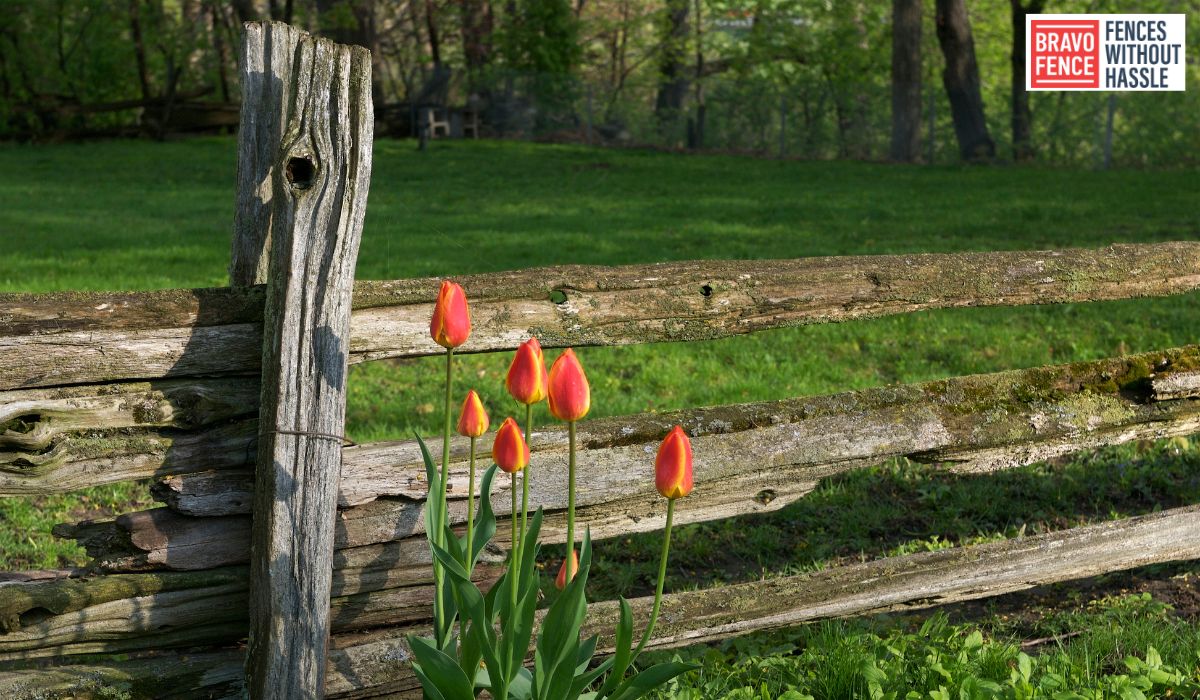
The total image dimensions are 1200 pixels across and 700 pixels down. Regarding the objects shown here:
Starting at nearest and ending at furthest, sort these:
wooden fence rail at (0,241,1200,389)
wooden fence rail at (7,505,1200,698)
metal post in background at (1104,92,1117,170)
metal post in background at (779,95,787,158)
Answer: wooden fence rail at (0,241,1200,389) < wooden fence rail at (7,505,1200,698) < metal post in background at (1104,92,1117,170) < metal post in background at (779,95,787,158)

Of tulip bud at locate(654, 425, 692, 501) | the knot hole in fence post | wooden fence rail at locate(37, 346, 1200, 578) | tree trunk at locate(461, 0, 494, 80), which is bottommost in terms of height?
wooden fence rail at locate(37, 346, 1200, 578)

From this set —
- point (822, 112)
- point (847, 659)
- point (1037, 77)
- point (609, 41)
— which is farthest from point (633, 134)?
point (847, 659)

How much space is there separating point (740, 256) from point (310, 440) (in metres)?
8.35

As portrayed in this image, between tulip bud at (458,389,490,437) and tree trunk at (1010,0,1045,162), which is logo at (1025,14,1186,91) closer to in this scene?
tree trunk at (1010,0,1045,162)

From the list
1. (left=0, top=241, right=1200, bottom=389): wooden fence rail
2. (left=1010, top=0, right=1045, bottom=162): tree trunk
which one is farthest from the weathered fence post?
(left=1010, top=0, right=1045, bottom=162): tree trunk

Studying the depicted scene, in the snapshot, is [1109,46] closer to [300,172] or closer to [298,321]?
[300,172]

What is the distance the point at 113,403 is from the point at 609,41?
130ft

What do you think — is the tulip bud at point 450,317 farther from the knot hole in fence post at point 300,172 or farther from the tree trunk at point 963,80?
the tree trunk at point 963,80

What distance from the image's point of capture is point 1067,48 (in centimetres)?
1681

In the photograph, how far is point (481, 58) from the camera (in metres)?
32.2

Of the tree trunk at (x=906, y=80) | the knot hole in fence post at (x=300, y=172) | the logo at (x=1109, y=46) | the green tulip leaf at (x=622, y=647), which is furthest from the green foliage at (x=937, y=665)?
the tree trunk at (x=906, y=80)

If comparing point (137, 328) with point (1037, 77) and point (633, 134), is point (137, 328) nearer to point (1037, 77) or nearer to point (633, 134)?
point (1037, 77)

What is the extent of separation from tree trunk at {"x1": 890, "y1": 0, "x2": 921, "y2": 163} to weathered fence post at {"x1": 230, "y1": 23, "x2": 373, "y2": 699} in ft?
69.2

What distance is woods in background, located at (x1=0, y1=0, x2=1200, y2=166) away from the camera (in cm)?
2225
